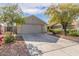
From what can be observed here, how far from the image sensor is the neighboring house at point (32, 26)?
12.6 ft

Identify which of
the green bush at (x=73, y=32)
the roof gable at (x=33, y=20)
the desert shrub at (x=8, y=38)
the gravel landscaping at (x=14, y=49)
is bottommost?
the gravel landscaping at (x=14, y=49)

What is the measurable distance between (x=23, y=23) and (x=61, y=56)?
0.91m

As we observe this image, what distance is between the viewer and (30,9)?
3.83 m

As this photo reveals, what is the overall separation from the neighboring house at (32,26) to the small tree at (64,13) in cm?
18

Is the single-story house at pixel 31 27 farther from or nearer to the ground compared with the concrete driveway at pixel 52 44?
farther from the ground

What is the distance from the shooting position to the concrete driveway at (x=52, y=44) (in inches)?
149

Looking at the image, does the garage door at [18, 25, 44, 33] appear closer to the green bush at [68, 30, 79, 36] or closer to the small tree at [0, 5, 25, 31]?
the small tree at [0, 5, 25, 31]

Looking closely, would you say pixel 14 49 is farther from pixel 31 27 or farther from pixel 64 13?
pixel 64 13

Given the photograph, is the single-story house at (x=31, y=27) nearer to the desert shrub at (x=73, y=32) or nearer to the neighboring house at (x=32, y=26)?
the neighboring house at (x=32, y=26)

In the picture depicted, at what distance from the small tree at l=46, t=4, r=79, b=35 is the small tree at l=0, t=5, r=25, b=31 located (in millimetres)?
547

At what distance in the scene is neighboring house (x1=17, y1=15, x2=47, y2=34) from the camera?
3.83m

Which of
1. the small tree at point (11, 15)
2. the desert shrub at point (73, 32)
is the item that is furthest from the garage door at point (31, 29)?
the desert shrub at point (73, 32)

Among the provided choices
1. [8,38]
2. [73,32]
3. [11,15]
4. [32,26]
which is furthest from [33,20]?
[73,32]

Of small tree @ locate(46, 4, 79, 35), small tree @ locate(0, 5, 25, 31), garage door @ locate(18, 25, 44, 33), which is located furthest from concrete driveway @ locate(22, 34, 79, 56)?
small tree @ locate(0, 5, 25, 31)
